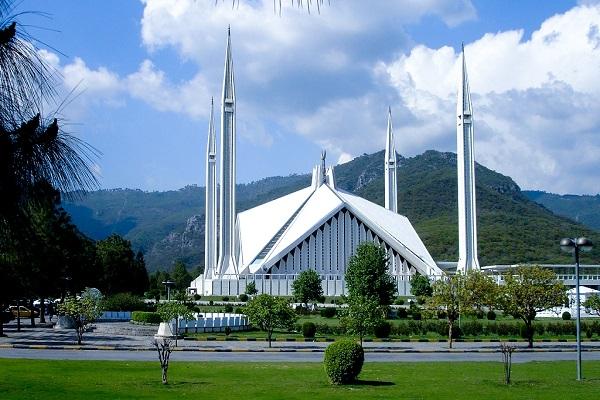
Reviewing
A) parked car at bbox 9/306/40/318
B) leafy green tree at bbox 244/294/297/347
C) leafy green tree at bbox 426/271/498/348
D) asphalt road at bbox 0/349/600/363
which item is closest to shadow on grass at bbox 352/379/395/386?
asphalt road at bbox 0/349/600/363

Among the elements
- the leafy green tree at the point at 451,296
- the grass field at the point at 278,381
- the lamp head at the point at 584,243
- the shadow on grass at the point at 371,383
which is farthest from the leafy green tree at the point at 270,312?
the lamp head at the point at 584,243

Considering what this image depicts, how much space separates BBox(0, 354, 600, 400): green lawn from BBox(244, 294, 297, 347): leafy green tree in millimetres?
7044

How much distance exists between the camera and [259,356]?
21625mm

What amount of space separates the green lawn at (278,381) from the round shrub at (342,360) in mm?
264

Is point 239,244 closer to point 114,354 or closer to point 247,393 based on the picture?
point 114,354

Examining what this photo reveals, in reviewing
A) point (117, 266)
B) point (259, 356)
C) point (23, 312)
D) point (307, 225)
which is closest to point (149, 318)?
point (23, 312)

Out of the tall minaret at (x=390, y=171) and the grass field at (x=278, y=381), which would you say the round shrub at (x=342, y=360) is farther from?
the tall minaret at (x=390, y=171)

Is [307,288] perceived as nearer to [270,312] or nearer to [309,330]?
[309,330]

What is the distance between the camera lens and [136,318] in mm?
36219

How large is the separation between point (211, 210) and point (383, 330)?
1560 inches

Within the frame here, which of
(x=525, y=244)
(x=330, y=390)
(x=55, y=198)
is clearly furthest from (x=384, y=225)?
(x=55, y=198)

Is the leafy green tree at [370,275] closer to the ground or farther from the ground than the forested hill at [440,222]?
closer to the ground

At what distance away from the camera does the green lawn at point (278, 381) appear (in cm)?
1259

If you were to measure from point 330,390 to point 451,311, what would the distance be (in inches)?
591
